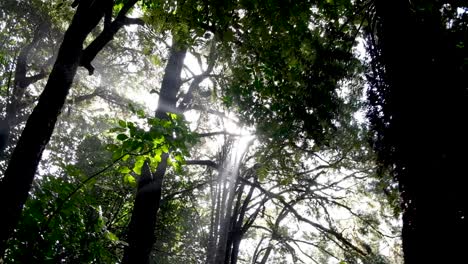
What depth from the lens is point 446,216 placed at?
2.74m

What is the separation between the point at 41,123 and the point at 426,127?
3.06m

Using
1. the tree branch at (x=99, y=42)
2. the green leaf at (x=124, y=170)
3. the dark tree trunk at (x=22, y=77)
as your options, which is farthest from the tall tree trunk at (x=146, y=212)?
the dark tree trunk at (x=22, y=77)

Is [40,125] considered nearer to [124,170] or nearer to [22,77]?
[124,170]

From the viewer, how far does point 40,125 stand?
7.52 ft

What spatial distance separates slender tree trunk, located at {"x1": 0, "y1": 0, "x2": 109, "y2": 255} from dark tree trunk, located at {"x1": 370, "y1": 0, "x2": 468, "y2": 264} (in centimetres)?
280

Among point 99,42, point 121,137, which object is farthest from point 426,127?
point 99,42

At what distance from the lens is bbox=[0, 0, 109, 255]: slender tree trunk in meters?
2.05

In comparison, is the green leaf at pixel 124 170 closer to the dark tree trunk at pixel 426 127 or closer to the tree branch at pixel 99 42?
the tree branch at pixel 99 42

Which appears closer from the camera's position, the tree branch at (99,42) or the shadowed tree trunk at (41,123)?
the shadowed tree trunk at (41,123)

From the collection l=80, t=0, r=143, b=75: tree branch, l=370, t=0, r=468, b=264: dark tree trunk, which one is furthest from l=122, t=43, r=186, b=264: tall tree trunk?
l=370, t=0, r=468, b=264: dark tree trunk

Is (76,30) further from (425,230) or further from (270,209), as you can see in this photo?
(270,209)

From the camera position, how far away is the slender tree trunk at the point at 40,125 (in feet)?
6.72

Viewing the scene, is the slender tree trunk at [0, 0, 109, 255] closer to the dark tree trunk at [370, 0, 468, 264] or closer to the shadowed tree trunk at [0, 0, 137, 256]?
the shadowed tree trunk at [0, 0, 137, 256]

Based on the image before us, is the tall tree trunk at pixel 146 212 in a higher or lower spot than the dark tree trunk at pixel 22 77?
lower
